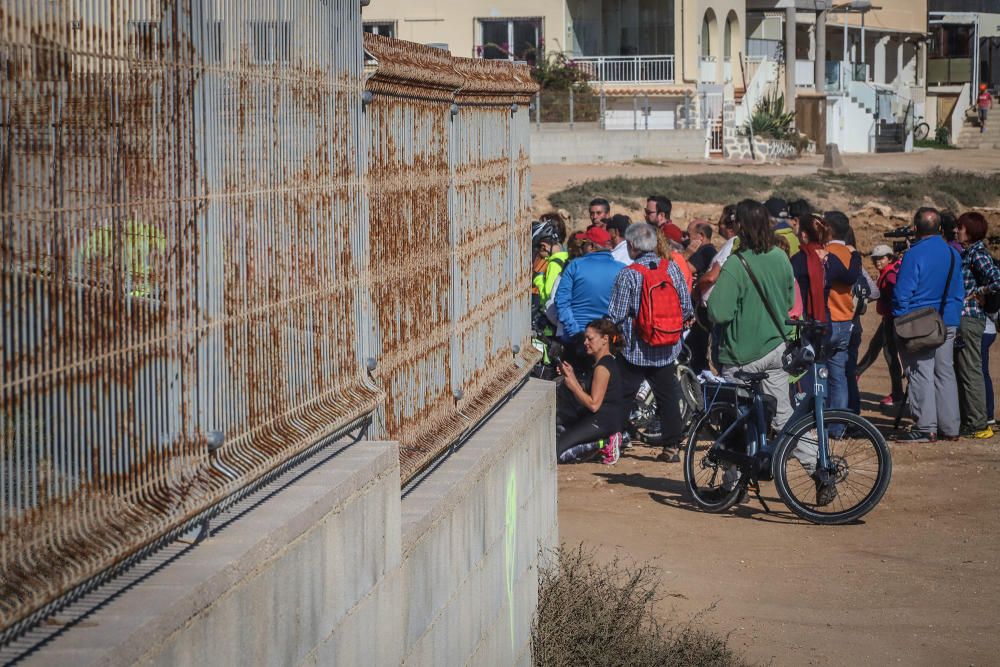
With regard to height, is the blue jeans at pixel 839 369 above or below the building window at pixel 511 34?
below

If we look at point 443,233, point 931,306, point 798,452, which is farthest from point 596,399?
point 443,233

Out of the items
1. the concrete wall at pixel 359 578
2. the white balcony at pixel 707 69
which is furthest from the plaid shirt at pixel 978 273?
the white balcony at pixel 707 69

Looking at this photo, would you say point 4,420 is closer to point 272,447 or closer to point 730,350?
point 272,447

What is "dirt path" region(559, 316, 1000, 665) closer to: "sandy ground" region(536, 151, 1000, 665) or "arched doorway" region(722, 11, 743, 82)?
"sandy ground" region(536, 151, 1000, 665)

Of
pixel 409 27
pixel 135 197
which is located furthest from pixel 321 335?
pixel 409 27

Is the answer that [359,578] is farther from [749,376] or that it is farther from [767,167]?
[767,167]

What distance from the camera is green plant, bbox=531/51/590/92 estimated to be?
40.8 meters

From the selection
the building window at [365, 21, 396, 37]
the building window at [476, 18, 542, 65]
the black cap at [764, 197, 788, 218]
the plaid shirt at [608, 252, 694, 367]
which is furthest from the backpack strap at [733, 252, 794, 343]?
the building window at [365, 21, 396, 37]

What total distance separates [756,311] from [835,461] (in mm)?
1102

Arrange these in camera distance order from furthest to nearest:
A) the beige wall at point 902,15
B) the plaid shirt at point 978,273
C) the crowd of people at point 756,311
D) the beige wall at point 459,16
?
the beige wall at point 902,15
the beige wall at point 459,16
the plaid shirt at point 978,273
the crowd of people at point 756,311

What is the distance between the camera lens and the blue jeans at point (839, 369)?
458 inches

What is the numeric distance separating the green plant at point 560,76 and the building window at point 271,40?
37.1m

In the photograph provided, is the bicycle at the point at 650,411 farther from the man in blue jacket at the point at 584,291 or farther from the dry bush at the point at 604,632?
the dry bush at the point at 604,632

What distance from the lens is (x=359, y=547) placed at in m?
3.88
